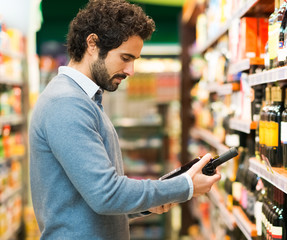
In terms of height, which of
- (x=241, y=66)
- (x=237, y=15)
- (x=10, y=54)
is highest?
(x=237, y=15)

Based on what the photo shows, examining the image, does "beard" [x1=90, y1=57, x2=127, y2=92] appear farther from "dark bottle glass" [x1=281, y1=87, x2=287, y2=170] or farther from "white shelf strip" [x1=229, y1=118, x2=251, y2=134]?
"white shelf strip" [x1=229, y1=118, x2=251, y2=134]

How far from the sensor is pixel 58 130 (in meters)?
1.63

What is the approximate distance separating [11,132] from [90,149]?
4732 millimetres

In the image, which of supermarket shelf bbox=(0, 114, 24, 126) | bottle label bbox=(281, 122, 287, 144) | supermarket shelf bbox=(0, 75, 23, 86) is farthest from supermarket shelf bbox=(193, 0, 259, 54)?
supermarket shelf bbox=(0, 114, 24, 126)

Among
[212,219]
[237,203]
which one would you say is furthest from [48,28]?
[237,203]

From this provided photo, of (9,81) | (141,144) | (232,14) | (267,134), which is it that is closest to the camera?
(267,134)

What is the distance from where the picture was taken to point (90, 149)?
1607 mm

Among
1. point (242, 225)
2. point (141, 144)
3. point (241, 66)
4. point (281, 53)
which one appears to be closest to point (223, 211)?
point (242, 225)

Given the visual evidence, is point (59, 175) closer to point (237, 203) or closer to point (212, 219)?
point (237, 203)

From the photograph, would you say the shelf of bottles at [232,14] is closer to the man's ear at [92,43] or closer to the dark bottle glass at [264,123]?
the dark bottle glass at [264,123]

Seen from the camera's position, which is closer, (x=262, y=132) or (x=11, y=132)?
(x=262, y=132)

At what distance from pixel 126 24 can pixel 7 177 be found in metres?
3.95

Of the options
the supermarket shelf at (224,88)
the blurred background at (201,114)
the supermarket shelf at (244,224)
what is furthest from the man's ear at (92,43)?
the supermarket shelf at (224,88)

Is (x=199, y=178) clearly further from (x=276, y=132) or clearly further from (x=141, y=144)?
(x=141, y=144)
